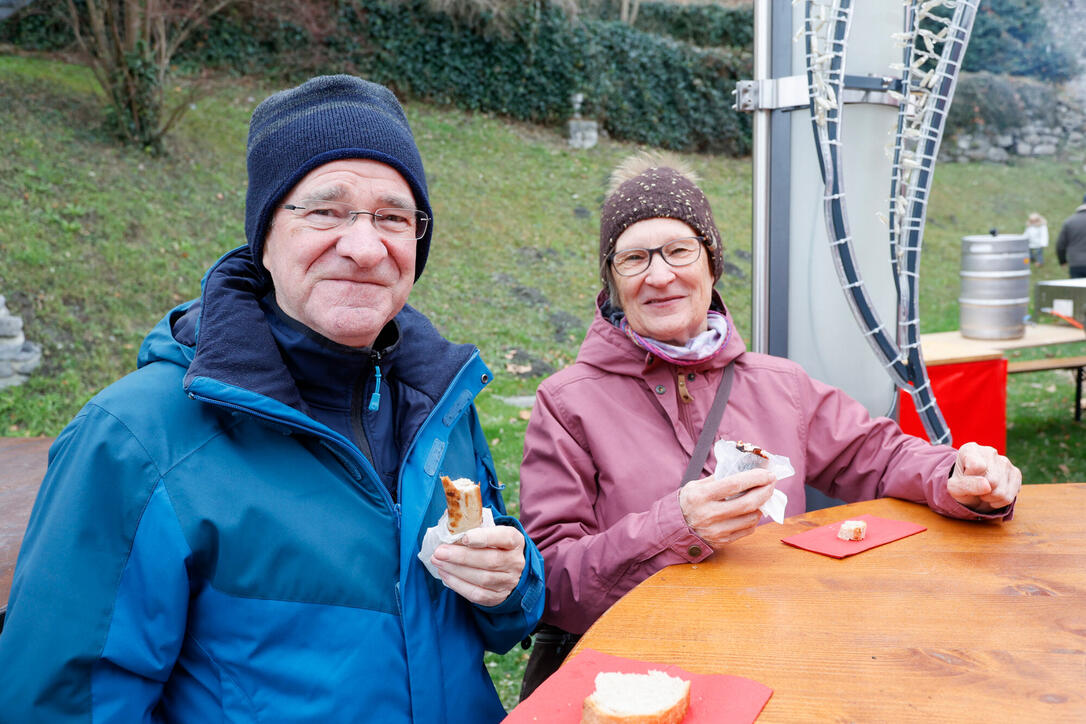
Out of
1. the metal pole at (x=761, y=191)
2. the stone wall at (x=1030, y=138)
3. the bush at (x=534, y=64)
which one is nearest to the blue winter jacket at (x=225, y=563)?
the metal pole at (x=761, y=191)

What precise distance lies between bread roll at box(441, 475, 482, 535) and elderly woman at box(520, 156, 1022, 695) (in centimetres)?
45

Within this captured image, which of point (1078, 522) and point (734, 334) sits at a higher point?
point (734, 334)

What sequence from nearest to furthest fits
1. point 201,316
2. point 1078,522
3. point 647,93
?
point 201,316 < point 1078,522 < point 647,93

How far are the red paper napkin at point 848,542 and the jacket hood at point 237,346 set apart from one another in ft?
2.94

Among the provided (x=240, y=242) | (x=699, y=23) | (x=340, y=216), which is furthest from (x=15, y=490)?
(x=699, y=23)

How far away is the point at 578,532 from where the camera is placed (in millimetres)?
2088

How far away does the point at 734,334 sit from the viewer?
242 centimetres

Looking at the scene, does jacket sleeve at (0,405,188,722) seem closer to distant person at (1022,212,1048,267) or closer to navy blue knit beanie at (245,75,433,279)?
navy blue knit beanie at (245,75,433,279)

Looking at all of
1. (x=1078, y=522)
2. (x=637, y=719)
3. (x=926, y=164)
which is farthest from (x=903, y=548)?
(x=926, y=164)

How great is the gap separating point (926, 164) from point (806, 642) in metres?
1.72

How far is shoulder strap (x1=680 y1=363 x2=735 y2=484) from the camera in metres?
2.16

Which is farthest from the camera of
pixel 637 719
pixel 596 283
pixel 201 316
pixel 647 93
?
pixel 647 93

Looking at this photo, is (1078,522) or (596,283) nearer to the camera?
(1078,522)

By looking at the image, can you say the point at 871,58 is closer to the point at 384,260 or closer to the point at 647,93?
the point at 384,260
